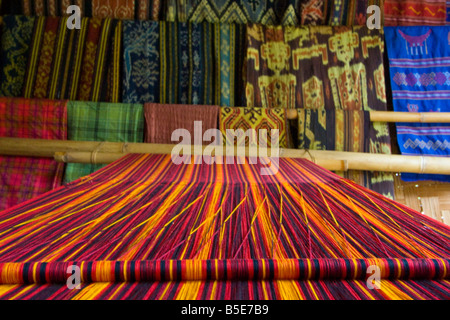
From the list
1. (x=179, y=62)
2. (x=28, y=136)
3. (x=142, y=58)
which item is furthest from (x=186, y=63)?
(x=28, y=136)

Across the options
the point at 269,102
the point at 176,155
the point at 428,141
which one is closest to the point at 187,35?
the point at 269,102

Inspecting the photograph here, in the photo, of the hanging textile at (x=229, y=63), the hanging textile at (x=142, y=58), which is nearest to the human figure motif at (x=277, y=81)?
the hanging textile at (x=229, y=63)

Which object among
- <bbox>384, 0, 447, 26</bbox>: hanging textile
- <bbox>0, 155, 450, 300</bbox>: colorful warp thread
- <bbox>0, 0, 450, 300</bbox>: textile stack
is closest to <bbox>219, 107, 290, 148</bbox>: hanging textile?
<bbox>0, 0, 450, 300</bbox>: textile stack

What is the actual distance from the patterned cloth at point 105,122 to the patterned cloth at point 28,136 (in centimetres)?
7

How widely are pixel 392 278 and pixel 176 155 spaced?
1.31m

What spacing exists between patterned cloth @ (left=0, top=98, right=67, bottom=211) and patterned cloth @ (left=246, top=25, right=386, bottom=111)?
1234 millimetres

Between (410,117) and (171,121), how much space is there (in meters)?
1.53

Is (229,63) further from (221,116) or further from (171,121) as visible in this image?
(171,121)

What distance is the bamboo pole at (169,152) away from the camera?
1.69 metres

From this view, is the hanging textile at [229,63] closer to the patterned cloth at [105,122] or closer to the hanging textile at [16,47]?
the patterned cloth at [105,122]

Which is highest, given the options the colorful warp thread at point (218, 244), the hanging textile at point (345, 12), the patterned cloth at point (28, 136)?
the hanging textile at point (345, 12)

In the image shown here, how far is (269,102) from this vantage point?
212cm

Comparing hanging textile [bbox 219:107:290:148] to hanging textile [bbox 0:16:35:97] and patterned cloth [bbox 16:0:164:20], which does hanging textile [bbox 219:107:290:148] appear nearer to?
patterned cloth [bbox 16:0:164:20]

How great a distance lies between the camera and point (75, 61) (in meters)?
2.08
